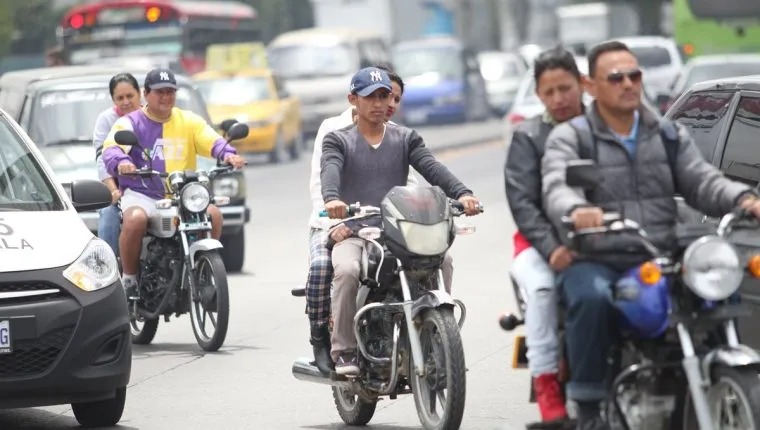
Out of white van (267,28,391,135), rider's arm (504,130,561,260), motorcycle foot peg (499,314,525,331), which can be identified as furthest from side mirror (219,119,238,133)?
white van (267,28,391,135)

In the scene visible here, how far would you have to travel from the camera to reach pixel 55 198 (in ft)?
31.6

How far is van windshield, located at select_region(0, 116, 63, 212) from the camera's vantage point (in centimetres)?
950

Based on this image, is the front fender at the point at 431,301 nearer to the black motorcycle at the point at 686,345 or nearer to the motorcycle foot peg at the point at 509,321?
the motorcycle foot peg at the point at 509,321

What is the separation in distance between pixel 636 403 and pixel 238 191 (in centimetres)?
1031

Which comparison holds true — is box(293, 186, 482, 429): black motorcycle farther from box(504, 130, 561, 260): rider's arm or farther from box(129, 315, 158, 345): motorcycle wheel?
box(129, 315, 158, 345): motorcycle wheel

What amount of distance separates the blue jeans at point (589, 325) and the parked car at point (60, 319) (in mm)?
2788

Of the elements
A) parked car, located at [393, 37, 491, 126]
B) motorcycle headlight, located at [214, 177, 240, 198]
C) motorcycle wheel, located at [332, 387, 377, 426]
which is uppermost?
motorcycle headlight, located at [214, 177, 240, 198]

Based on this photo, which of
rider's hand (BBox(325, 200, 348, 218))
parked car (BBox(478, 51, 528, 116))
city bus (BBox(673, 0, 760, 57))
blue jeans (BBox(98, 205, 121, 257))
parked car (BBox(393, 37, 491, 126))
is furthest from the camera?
parked car (BBox(478, 51, 528, 116))

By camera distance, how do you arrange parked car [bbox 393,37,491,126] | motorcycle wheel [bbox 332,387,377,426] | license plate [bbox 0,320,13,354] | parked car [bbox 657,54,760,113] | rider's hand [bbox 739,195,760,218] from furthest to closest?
parked car [bbox 393,37,491,126] < parked car [bbox 657,54,760,113] < motorcycle wheel [bbox 332,387,377,426] < license plate [bbox 0,320,13,354] < rider's hand [bbox 739,195,760,218]

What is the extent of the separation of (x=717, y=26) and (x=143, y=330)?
20.0 metres

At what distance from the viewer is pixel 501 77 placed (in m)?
50.9

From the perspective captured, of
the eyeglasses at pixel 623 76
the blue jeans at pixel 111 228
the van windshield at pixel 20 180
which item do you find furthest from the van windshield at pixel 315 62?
the eyeglasses at pixel 623 76

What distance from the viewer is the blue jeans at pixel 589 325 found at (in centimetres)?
659

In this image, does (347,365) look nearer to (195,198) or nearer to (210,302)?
(210,302)
